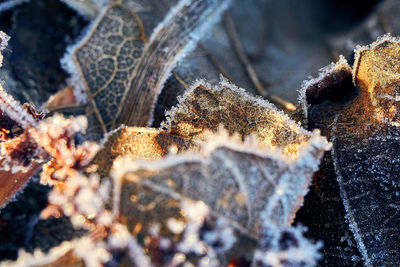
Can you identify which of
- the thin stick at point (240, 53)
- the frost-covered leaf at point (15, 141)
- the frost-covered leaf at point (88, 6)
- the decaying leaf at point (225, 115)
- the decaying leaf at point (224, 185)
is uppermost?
the thin stick at point (240, 53)

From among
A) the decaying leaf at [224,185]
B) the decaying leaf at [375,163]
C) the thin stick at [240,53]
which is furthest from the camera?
the thin stick at [240,53]

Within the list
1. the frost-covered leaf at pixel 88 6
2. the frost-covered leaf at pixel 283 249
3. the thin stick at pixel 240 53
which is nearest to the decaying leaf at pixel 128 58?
the frost-covered leaf at pixel 88 6

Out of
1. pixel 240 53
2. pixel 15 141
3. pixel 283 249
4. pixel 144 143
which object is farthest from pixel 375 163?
pixel 15 141

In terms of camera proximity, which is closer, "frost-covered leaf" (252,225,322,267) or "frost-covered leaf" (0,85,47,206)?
"frost-covered leaf" (252,225,322,267)

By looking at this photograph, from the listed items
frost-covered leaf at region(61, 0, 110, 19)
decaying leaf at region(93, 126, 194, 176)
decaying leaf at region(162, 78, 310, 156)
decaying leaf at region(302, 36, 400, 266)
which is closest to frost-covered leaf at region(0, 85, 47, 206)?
decaying leaf at region(93, 126, 194, 176)

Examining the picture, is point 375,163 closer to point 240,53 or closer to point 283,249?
point 283,249

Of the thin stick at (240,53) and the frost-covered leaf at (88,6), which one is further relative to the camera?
the thin stick at (240,53)

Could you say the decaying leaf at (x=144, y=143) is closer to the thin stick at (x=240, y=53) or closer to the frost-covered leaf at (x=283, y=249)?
the frost-covered leaf at (x=283, y=249)

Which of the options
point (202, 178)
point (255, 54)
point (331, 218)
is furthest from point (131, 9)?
point (331, 218)

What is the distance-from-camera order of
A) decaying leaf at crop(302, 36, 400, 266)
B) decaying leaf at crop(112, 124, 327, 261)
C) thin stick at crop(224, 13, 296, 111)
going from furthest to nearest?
thin stick at crop(224, 13, 296, 111) → decaying leaf at crop(302, 36, 400, 266) → decaying leaf at crop(112, 124, 327, 261)

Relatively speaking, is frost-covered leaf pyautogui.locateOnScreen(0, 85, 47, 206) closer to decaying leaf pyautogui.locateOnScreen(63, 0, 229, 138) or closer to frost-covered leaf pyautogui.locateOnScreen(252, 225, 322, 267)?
decaying leaf pyautogui.locateOnScreen(63, 0, 229, 138)

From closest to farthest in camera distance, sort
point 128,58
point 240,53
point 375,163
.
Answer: point 375,163 < point 128,58 < point 240,53
